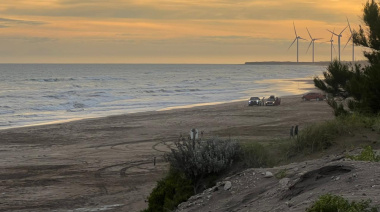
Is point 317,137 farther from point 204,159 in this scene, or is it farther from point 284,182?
point 284,182

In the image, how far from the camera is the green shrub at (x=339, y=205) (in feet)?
19.9

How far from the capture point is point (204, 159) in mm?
11523

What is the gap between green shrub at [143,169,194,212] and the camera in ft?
37.4

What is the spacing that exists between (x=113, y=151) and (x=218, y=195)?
1876 centimetres

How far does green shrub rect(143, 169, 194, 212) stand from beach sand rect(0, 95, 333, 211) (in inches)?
153

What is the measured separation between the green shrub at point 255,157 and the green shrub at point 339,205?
5.30 m

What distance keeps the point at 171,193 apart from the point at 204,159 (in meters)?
1.00

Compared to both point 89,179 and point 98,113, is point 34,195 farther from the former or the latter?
point 98,113

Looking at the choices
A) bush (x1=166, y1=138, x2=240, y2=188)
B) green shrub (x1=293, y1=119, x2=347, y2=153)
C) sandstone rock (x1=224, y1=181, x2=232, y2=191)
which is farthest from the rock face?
green shrub (x1=293, y1=119, x2=347, y2=153)

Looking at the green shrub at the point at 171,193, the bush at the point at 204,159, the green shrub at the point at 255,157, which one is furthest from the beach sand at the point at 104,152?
the green shrub at the point at 255,157

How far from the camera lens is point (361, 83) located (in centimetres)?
1811

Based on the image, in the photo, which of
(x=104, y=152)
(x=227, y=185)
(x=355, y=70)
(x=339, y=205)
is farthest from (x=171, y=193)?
(x=104, y=152)

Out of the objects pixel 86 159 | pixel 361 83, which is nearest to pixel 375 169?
pixel 361 83

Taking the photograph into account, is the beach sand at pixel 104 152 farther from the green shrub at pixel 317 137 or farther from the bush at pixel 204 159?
the green shrub at pixel 317 137
